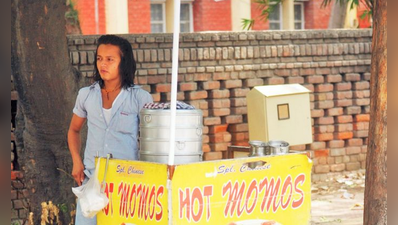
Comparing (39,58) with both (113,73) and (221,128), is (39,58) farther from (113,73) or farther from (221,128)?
(221,128)

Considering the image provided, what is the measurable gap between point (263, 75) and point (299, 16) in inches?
436

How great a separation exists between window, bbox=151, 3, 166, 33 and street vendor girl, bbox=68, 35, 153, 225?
499 inches

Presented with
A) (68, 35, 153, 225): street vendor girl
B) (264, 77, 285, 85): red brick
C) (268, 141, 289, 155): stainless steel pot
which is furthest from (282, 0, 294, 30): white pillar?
(268, 141, 289, 155): stainless steel pot

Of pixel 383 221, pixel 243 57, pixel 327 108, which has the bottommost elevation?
pixel 383 221

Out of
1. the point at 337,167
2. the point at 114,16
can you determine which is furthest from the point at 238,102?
the point at 114,16

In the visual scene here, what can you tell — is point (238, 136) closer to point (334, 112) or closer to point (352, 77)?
point (334, 112)

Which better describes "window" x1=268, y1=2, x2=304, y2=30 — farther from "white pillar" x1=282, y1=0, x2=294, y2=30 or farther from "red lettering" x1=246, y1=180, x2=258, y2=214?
"red lettering" x1=246, y1=180, x2=258, y2=214

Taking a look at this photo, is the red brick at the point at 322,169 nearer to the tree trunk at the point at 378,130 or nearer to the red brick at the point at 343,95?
the red brick at the point at 343,95

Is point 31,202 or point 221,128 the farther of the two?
point 221,128

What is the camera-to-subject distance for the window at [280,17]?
2006 centimetres
